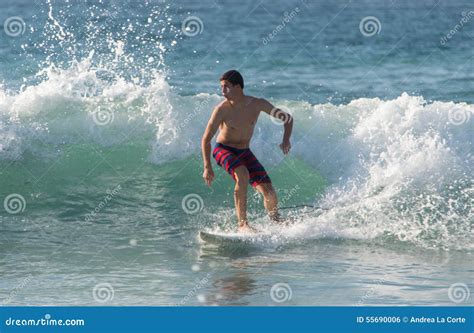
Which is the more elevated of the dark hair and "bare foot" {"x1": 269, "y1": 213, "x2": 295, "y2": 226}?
the dark hair

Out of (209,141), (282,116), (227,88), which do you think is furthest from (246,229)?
(227,88)

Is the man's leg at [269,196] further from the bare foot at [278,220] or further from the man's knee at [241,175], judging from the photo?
the man's knee at [241,175]

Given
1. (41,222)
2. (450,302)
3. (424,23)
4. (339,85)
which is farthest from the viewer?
(424,23)

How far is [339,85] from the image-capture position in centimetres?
2122

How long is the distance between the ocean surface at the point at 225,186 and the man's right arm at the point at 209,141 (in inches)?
31.4

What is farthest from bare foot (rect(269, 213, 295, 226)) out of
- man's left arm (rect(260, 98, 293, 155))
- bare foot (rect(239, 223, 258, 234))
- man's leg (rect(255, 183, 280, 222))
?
man's left arm (rect(260, 98, 293, 155))

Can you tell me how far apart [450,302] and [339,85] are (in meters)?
13.7

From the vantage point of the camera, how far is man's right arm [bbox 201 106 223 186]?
9523mm

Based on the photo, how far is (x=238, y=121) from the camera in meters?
9.84

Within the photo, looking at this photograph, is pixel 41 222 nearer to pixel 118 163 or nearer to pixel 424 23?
pixel 118 163

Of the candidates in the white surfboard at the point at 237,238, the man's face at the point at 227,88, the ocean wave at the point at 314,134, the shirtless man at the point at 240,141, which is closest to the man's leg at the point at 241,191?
the shirtless man at the point at 240,141

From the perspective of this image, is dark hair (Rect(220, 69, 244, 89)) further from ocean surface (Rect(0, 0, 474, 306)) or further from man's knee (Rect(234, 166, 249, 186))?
ocean surface (Rect(0, 0, 474, 306))

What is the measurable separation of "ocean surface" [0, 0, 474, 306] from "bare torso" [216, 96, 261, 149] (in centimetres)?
102

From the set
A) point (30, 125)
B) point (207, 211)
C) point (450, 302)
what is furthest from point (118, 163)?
point (450, 302)
